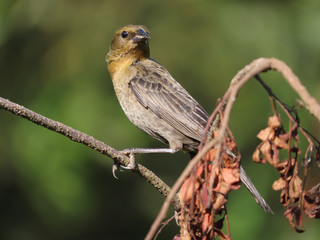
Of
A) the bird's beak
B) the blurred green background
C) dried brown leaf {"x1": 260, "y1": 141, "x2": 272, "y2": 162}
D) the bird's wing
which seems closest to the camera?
dried brown leaf {"x1": 260, "y1": 141, "x2": 272, "y2": 162}

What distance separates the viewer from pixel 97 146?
237cm

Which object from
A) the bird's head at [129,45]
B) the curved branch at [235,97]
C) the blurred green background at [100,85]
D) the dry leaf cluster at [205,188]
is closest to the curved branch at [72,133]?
the dry leaf cluster at [205,188]

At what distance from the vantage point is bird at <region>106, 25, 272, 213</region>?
4.09 m

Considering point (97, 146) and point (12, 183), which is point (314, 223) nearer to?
point (97, 146)

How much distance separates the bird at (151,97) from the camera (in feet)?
13.4

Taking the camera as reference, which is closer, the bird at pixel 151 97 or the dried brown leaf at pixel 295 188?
the dried brown leaf at pixel 295 188

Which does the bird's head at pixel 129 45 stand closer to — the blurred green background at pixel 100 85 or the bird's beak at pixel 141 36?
the bird's beak at pixel 141 36

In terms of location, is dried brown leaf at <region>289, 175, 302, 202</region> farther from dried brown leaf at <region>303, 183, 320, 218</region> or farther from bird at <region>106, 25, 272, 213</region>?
bird at <region>106, 25, 272, 213</region>

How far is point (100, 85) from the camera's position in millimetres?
4457

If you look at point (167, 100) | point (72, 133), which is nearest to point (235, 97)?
point (72, 133)

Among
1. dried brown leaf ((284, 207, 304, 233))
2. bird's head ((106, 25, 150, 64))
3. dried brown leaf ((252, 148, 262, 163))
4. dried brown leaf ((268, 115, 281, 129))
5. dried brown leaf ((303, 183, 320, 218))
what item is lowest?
dried brown leaf ((284, 207, 304, 233))

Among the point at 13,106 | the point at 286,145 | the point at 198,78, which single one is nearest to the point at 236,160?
the point at 286,145

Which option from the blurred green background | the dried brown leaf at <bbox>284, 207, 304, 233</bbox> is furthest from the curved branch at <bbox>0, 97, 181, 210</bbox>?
the blurred green background

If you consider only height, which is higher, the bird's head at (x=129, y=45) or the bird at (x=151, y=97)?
the bird's head at (x=129, y=45)
